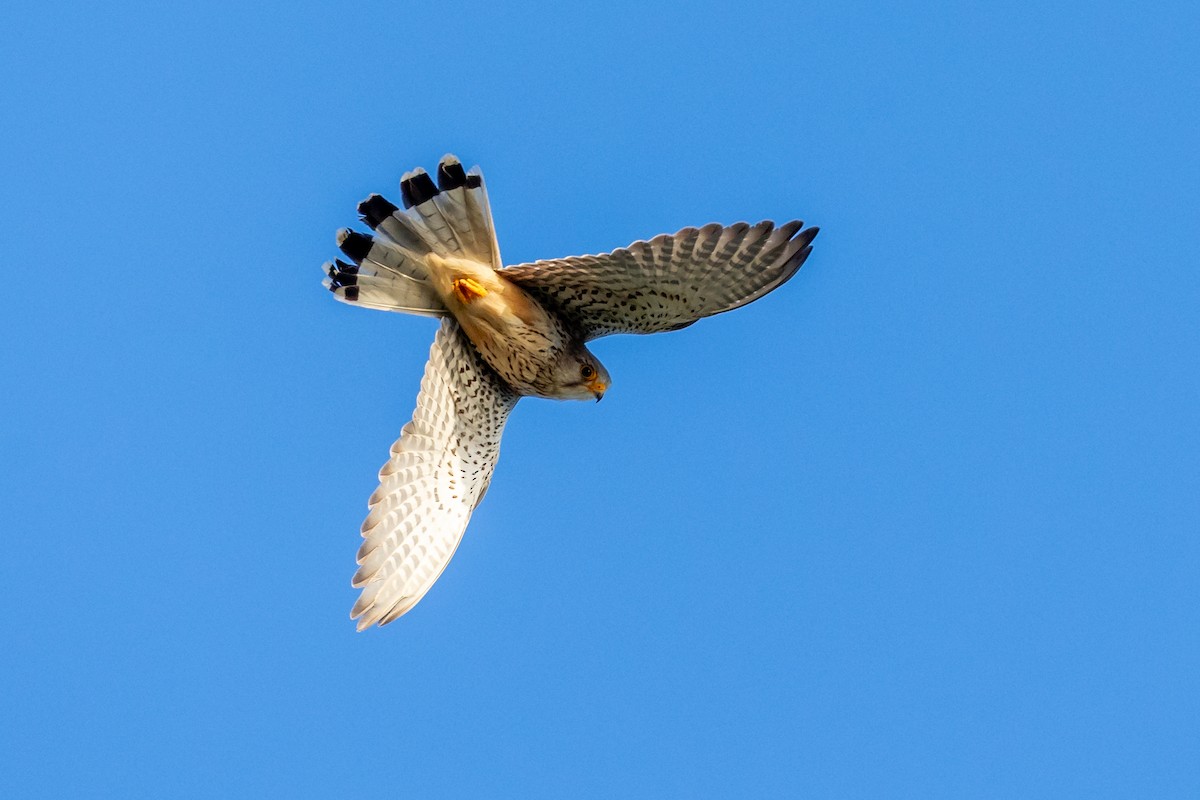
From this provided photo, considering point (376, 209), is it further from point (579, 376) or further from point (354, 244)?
point (579, 376)

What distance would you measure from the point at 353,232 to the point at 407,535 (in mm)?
2126

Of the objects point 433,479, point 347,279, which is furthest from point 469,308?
point 433,479

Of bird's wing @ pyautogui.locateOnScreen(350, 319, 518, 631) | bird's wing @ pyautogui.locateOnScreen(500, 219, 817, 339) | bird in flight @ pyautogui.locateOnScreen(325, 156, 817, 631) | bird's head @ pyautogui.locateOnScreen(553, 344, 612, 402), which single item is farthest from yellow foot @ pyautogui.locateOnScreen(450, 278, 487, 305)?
bird's head @ pyautogui.locateOnScreen(553, 344, 612, 402)

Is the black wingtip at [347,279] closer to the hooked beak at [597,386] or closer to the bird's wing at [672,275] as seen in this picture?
the bird's wing at [672,275]

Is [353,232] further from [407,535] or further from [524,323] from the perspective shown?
[407,535]

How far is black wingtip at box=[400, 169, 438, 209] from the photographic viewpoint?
9.12m

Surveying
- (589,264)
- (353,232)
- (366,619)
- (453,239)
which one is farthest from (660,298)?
(366,619)

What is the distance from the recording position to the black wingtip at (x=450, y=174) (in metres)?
9.06

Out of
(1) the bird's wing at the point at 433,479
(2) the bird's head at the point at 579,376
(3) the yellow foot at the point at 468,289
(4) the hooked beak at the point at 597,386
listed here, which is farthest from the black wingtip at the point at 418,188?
(4) the hooked beak at the point at 597,386

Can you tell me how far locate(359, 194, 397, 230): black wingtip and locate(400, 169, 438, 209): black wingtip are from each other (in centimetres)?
15

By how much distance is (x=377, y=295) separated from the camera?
950 centimetres

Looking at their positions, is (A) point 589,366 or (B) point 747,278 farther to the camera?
(A) point 589,366

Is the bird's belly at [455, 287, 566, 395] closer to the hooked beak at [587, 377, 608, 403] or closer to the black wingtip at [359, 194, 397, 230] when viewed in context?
the hooked beak at [587, 377, 608, 403]

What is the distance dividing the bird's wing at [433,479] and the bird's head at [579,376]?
52 centimetres
